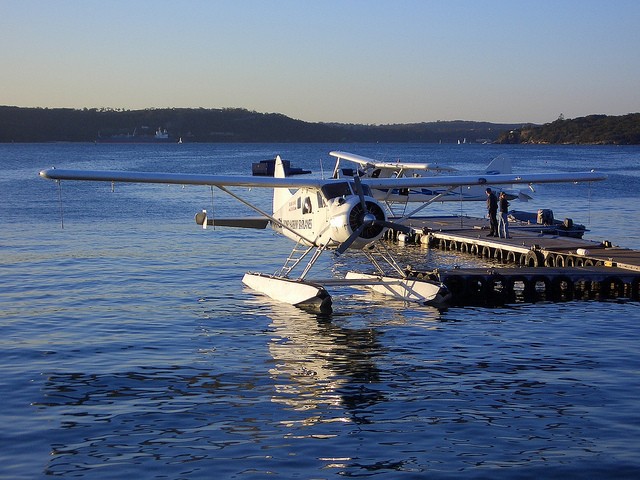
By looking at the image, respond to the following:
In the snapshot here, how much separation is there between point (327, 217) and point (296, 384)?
594cm

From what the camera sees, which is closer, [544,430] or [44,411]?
[544,430]

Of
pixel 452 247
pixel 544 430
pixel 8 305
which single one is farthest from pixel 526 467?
pixel 452 247

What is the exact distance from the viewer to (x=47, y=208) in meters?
49.8

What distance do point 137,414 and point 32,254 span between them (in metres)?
18.9

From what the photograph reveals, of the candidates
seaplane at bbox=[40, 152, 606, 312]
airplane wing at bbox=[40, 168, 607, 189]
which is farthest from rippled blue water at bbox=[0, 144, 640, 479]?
airplane wing at bbox=[40, 168, 607, 189]

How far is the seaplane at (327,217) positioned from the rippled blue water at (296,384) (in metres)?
0.47

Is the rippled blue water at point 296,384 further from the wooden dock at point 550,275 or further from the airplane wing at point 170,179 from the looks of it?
the airplane wing at point 170,179

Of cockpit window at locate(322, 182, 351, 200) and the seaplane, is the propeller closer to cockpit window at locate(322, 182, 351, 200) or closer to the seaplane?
the seaplane

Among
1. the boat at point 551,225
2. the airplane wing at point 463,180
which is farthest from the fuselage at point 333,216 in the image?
the boat at point 551,225

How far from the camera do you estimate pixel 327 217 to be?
748 inches

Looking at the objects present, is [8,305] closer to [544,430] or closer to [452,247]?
[544,430]

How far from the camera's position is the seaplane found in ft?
59.2

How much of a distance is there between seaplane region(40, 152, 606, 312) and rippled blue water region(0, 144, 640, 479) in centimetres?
47

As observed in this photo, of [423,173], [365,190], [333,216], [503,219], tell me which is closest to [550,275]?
[365,190]
